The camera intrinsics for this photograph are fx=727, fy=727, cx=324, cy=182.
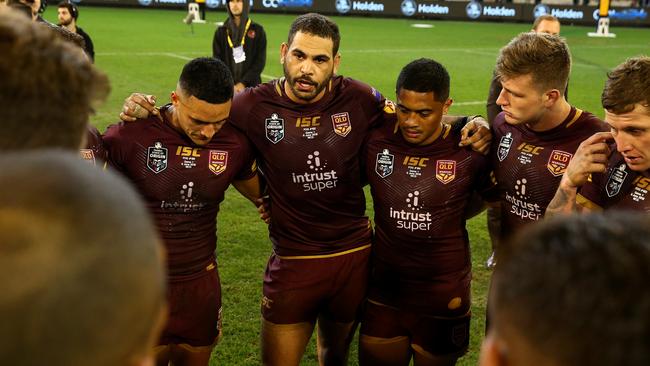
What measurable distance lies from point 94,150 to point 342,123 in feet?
4.83

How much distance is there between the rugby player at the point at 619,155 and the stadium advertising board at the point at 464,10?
2888 centimetres

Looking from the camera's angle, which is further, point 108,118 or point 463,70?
point 463,70

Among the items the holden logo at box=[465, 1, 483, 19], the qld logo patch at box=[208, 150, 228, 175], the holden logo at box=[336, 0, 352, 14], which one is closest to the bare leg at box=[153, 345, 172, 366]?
the qld logo patch at box=[208, 150, 228, 175]

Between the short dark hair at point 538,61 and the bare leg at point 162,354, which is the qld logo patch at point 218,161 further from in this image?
the short dark hair at point 538,61

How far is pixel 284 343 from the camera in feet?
14.7

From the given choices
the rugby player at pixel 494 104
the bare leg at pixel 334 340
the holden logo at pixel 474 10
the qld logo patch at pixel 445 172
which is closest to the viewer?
the qld logo patch at pixel 445 172

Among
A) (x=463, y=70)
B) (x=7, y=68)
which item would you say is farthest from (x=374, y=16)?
(x=7, y=68)

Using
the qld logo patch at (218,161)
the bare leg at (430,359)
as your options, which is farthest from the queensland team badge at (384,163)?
the bare leg at (430,359)

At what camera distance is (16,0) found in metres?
8.39

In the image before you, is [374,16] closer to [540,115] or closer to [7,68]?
[540,115]

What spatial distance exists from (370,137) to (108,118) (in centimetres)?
818

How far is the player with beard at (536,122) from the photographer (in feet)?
13.2

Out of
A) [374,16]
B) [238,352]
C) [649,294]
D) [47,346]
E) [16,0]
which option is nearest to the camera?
[47,346]

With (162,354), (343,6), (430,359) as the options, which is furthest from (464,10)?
(162,354)
